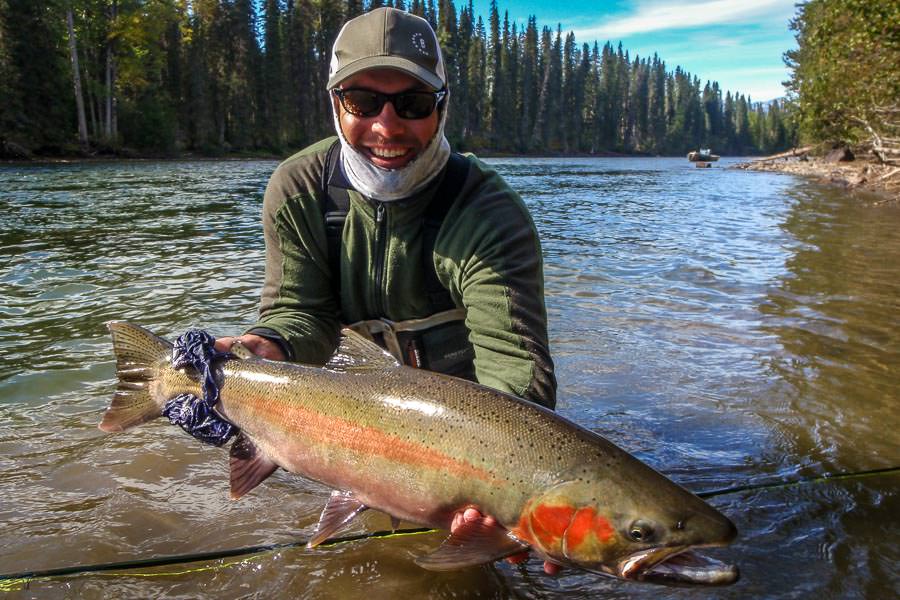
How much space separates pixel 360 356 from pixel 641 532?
3.73 ft

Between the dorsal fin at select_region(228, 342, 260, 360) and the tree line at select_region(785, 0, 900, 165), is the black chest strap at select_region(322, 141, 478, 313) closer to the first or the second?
the dorsal fin at select_region(228, 342, 260, 360)

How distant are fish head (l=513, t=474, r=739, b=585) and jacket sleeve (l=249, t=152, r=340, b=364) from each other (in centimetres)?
Answer: 164

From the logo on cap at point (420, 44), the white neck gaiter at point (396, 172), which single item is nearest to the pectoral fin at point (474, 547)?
the white neck gaiter at point (396, 172)

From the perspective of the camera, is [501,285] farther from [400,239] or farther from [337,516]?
[337,516]

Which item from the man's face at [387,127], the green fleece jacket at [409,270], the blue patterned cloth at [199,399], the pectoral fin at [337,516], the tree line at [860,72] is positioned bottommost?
the pectoral fin at [337,516]

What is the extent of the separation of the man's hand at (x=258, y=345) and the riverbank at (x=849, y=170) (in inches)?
806

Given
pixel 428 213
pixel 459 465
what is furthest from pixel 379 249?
pixel 459 465

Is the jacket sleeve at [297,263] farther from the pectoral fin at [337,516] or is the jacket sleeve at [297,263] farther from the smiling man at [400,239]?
the pectoral fin at [337,516]

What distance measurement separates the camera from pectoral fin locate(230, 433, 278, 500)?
260 cm

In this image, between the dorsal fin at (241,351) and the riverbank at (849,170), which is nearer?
the dorsal fin at (241,351)

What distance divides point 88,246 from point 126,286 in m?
3.34

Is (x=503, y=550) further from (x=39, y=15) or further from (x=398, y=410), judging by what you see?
(x=39, y=15)

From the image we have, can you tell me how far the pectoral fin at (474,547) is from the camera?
196cm

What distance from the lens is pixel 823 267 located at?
32.0ft
